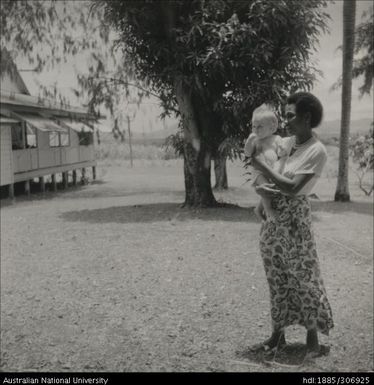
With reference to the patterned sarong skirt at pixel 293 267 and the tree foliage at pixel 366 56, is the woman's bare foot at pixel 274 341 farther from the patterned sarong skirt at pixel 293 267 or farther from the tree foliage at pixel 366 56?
the tree foliage at pixel 366 56

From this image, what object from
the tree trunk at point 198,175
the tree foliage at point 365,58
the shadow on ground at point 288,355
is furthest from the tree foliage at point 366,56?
the shadow on ground at point 288,355

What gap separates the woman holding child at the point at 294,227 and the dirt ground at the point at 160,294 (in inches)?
10.6

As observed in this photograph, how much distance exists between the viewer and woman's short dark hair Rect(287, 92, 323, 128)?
2049 millimetres

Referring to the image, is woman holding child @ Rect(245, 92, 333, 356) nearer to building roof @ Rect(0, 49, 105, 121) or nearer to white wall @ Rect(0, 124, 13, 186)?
building roof @ Rect(0, 49, 105, 121)

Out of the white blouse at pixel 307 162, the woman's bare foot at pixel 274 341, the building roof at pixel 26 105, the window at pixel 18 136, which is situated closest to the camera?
the white blouse at pixel 307 162

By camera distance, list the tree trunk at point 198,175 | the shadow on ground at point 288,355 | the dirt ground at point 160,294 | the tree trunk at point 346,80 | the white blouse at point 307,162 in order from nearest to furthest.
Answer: the white blouse at point 307,162 < the shadow on ground at point 288,355 < the dirt ground at point 160,294 < the tree trunk at point 346,80 < the tree trunk at point 198,175

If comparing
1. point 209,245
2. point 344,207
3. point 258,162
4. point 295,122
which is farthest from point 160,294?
point 344,207

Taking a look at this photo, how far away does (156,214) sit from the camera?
15438mm

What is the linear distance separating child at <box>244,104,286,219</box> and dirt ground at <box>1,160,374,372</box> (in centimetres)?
173

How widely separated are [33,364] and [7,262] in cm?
503

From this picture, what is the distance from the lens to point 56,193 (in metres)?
25.2

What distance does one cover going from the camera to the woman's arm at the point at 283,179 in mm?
1685

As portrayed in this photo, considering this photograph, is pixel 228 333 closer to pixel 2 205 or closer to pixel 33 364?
pixel 33 364

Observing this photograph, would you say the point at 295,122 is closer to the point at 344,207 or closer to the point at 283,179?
the point at 283,179
